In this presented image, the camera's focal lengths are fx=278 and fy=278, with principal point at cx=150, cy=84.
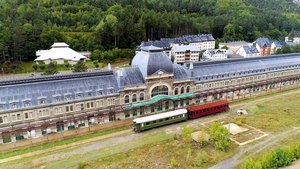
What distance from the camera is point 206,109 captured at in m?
64.4

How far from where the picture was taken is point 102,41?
116250 millimetres

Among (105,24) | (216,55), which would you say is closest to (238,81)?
(216,55)

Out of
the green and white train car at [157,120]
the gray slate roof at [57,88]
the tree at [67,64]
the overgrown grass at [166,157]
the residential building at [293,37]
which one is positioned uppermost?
the residential building at [293,37]

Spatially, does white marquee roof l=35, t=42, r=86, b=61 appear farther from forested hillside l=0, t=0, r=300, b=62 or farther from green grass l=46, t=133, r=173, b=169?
green grass l=46, t=133, r=173, b=169

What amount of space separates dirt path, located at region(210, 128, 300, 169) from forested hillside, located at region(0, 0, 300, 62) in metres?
77.2

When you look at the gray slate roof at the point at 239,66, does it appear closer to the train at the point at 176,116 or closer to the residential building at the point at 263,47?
the train at the point at 176,116

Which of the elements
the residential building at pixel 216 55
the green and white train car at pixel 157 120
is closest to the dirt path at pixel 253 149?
the green and white train car at pixel 157 120

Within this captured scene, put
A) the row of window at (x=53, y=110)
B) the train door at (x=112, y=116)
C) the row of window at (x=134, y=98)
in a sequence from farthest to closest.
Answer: the row of window at (x=134, y=98)
the train door at (x=112, y=116)
the row of window at (x=53, y=110)

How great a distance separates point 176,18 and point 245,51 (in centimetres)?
4257

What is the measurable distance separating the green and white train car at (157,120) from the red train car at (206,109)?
1.72m

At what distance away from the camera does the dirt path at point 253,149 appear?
4491 cm

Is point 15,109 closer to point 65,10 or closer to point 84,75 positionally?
point 84,75

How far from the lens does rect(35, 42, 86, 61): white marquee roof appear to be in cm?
10194

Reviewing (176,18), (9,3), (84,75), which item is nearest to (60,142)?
(84,75)
